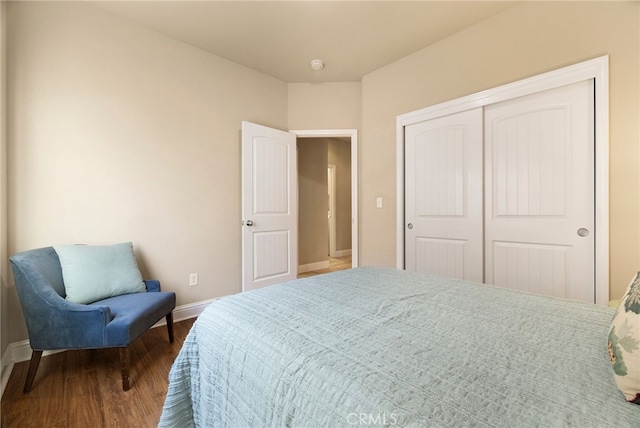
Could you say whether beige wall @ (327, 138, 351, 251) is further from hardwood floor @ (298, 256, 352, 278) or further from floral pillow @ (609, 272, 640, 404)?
floral pillow @ (609, 272, 640, 404)

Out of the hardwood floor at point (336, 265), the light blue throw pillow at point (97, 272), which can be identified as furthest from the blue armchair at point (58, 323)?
Result: the hardwood floor at point (336, 265)

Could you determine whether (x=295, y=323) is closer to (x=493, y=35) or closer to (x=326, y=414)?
(x=326, y=414)

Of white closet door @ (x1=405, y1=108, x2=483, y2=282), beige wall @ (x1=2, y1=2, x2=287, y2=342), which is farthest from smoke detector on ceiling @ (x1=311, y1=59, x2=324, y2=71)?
white closet door @ (x1=405, y1=108, x2=483, y2=282)

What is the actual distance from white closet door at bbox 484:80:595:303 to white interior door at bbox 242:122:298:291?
6.77ft

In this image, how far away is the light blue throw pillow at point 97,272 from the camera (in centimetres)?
184

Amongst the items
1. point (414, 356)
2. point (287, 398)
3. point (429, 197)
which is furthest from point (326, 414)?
point (429, 197)

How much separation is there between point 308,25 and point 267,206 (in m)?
1.79

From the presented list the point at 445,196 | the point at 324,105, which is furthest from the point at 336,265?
the point at 445,196

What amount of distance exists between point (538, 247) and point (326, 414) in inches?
86.4

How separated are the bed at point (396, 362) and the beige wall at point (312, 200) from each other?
363 centimetres

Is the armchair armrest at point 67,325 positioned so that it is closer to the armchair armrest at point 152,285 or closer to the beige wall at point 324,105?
the armchair armrest at point 152,285

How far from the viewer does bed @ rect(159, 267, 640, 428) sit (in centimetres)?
54

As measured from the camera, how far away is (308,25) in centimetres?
237

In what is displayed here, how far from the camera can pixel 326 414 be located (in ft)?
1.98
